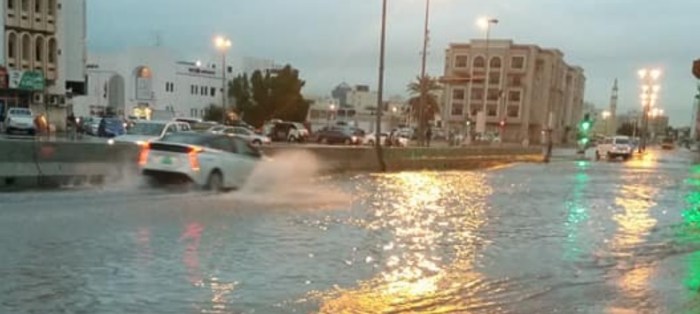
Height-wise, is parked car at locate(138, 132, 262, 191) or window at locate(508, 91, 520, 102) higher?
window at locate(508, 91, 520, 102)

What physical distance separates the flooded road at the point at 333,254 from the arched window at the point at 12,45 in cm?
4617

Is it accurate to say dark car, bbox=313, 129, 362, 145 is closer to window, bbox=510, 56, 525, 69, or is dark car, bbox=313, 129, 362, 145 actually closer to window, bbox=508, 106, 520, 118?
window, bbox=508, 106, 520, 118

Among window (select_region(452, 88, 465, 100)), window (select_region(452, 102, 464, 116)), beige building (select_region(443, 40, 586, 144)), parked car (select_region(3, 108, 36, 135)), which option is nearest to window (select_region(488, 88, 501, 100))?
beige building (select_region(443, 40, 586, 144))

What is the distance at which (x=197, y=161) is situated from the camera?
59.3 feet

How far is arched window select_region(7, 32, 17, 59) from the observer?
59.1 m

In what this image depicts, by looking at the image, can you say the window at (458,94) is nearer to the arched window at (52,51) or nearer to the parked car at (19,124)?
the arched window at (52,51)

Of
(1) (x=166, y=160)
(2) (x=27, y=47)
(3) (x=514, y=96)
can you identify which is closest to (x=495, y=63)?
(3) (x=514, y=96)

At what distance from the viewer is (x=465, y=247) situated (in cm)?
1195

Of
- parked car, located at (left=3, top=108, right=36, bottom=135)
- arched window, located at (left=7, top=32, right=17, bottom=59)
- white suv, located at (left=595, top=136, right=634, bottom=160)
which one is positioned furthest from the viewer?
white suv, located at (left=595, top=136, right=634, bottom=160)

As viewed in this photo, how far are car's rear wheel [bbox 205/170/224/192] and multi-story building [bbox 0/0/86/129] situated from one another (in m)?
43.0

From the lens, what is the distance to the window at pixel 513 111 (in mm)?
127875

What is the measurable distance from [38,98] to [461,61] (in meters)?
81.9

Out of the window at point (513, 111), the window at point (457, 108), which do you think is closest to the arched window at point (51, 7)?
the window at point (457, 108)

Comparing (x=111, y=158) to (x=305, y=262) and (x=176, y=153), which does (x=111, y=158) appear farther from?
(x=305, y=262)
